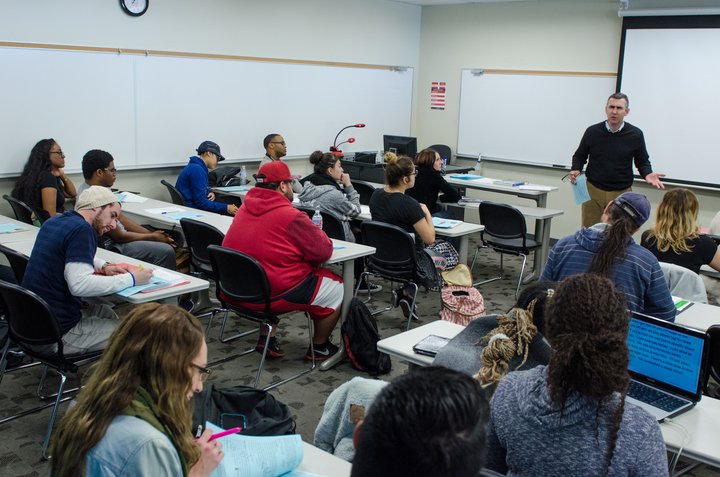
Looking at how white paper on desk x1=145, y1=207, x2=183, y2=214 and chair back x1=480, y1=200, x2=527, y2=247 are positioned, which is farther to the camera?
chair back x1=480, y1=200, x2=527, y2=247

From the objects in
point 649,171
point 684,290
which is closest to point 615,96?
point 649,171

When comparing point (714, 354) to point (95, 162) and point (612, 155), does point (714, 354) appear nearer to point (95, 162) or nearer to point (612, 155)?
point (612, 155)

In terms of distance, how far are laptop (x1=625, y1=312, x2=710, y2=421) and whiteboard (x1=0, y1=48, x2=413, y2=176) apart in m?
5.30

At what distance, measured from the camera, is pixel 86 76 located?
6379 millimetres

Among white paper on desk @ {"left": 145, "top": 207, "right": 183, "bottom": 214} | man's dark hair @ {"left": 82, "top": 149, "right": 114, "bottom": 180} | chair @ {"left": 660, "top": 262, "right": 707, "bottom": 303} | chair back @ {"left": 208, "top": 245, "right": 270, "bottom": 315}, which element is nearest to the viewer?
chair @ {"left": 660, "top": 262, "right": 707, "bottom": 303}

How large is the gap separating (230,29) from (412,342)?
17.7ft

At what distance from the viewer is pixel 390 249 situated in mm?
5004

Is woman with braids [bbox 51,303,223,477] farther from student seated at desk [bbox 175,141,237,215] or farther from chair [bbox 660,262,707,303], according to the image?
student seated at desk [bbox 175,141,237,215]

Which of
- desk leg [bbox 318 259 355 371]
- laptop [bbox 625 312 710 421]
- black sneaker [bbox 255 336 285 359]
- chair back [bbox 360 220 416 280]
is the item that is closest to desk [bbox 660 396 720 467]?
laptop [bbox 625 312 710 421]

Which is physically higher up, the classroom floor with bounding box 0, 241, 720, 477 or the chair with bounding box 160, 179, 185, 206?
the chair with bounding box 160, 179, 185, 206

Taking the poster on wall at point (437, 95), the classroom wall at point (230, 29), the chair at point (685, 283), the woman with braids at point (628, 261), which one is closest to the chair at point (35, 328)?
the woman with braids at point (628, 261)

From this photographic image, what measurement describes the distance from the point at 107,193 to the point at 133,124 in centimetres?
356

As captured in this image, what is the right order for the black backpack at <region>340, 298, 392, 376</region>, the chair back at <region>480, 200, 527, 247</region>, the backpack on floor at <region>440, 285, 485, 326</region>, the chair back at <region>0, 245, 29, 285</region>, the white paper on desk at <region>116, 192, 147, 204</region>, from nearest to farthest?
the chair back at <region>0, 245, 29, 285</region>
the black backpack at <region>340, 298, 392, 376</region>
the backpack on floor at <region>440, 285, 485, 326</region>
the white paper on desk at <region>116, 192, 147, 204</region>
the chair back at <region>480, 200, 527, 247</region>

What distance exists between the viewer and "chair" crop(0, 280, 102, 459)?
307 cm
